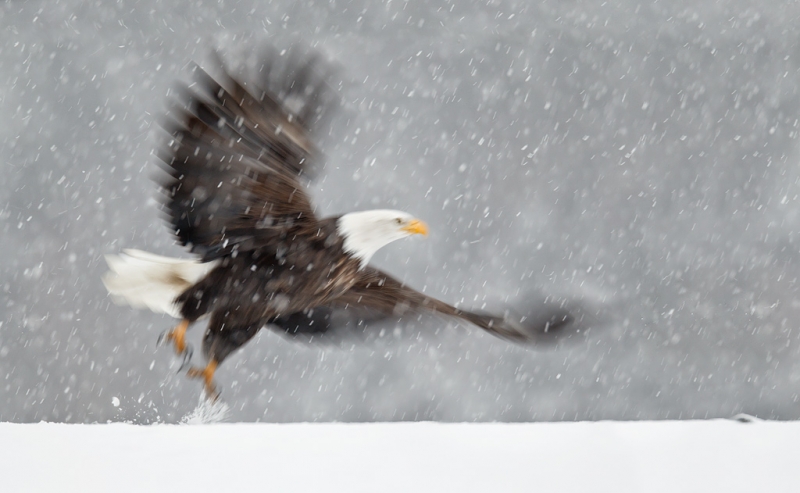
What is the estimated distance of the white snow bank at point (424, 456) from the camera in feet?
2.84

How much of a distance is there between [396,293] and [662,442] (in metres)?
0.77

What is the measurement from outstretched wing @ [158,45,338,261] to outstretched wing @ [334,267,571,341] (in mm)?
281

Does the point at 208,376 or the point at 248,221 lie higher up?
the point at 248,221

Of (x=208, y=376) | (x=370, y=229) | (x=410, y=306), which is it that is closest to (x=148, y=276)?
(x=208, y=376)

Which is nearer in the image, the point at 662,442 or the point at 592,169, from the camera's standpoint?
the point at 662,442

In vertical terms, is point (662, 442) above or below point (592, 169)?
below

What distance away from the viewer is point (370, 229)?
1494 mm

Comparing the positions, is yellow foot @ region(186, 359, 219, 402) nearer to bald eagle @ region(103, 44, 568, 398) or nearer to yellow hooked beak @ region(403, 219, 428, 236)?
bald eagle @ region(103, 44, 568, 398)

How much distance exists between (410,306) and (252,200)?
1.61 ft

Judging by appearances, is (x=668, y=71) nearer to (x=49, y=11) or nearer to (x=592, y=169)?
(x=592, y=169)

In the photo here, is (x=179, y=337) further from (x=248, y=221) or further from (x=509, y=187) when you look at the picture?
(x=509, y=187)

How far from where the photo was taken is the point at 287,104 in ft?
4.47

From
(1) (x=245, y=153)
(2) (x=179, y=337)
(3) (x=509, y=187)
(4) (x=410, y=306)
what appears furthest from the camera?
(3) (x=509, y=187)

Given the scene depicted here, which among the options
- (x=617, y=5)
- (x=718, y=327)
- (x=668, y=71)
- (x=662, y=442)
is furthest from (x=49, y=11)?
(x=718, y=327)
